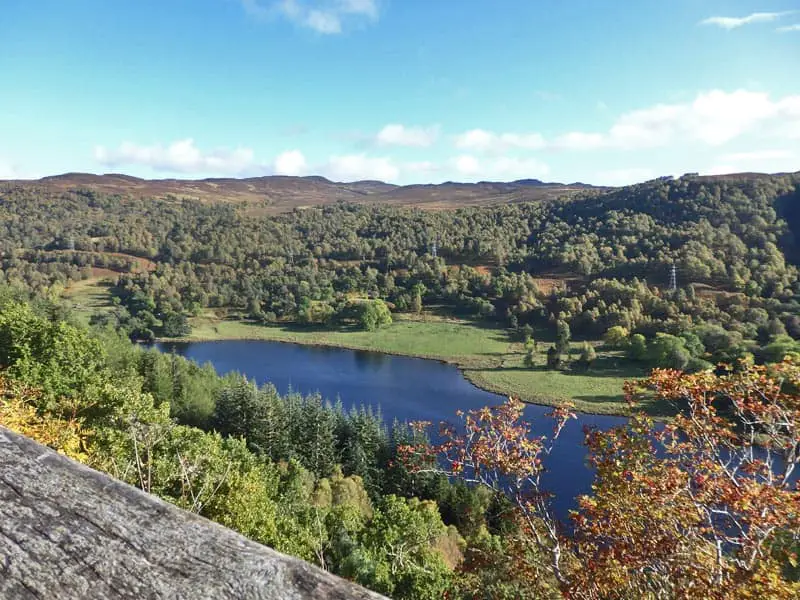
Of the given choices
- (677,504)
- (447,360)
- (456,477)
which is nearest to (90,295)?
(447,360)

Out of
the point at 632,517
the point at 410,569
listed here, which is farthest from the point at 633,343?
the point at 632,517

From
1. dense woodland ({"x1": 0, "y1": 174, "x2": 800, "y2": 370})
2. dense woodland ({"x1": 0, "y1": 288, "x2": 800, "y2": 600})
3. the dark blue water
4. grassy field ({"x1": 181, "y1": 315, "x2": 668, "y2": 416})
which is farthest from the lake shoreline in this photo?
dense woodland ({"x1": 0, "y1": 288, "x2": 800, "y2": 600})

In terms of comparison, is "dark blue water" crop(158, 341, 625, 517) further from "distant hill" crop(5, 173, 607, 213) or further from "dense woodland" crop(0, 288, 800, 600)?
"distant hill" crop(5, 173, 607, 213)

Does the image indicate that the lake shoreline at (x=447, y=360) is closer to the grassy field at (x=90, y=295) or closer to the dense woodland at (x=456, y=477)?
the grassy field at (x=90, y=295)

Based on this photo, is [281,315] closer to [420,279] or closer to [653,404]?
[420,279]

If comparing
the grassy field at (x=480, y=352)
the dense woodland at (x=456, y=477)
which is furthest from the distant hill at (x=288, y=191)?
the dense woodland at (x=456, y=477)
